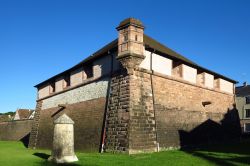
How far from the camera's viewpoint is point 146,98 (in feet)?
56.8

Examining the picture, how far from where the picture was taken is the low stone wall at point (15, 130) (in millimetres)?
39094

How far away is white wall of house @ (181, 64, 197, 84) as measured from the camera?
69.5ft

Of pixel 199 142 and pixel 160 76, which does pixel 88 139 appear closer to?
pixel 160 76

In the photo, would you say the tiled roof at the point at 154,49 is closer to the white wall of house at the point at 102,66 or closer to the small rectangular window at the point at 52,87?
the white wall of house at the point at 102,66

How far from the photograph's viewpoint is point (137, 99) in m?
16.7

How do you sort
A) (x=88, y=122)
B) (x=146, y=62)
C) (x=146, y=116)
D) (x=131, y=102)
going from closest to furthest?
(x=131, y=102) → (x=146, y=116) → (x=146, y=62) → (x=88, y=122)

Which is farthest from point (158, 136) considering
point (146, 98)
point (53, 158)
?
point (53, 158)

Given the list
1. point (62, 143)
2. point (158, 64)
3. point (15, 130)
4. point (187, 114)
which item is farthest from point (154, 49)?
Answer: point (15, 130)

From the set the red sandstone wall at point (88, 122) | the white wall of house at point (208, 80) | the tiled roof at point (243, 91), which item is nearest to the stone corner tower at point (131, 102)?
the red sandstone wall at point (88, 122)

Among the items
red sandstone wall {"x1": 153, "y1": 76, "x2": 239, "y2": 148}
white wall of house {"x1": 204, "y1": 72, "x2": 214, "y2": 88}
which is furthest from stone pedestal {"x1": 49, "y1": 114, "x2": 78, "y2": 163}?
white wall of house {"x1": 204, "y1": 72, "x2": 214, "y2": 88}

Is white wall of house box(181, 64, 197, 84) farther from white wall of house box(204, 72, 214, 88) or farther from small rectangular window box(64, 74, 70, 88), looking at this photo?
small rectangular window box(64, 74, 70, 88)

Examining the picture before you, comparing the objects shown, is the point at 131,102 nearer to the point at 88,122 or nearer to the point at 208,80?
the point at 88,122

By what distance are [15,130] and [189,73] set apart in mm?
28820

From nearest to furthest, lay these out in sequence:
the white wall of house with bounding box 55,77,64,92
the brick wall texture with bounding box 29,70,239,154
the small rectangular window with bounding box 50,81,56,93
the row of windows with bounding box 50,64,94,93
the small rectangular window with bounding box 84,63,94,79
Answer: the brick wall texture with bounding box 29,70,239,154, the small rectangular window with bounding box 84,63,94,79, the row of windows with bounding box 50,64,94,93, the white wall of house with bounding box 55,77,64,92, the small rectangular window with bounding box 50,81,56,93
